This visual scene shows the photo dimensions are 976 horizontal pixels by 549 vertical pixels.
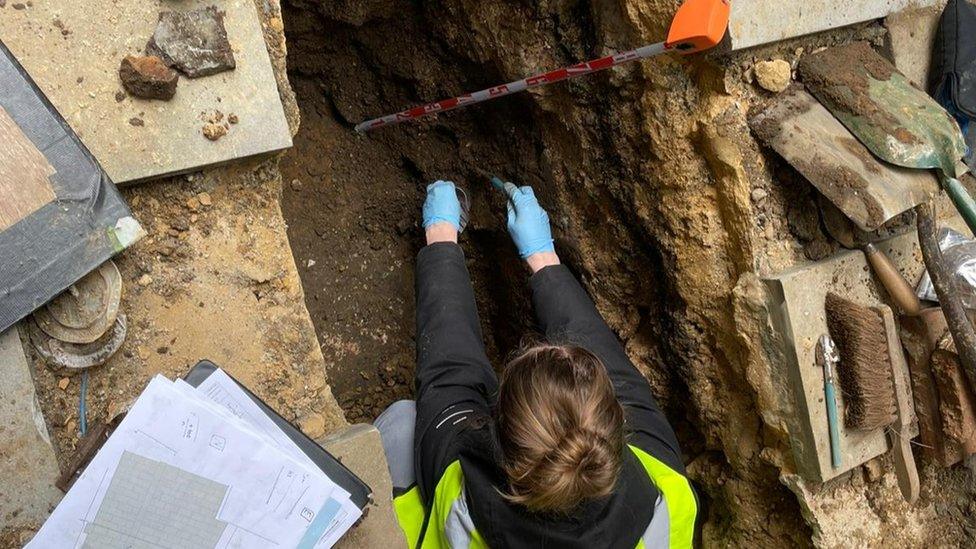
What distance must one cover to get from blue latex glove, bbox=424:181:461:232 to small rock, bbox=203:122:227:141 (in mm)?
828

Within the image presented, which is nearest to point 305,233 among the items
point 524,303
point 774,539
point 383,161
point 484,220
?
point 383,161

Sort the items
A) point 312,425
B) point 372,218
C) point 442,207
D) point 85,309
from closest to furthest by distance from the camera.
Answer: point 85,309 < point 312,425 < point 442,207 < point 372,218

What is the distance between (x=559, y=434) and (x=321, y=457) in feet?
1.72

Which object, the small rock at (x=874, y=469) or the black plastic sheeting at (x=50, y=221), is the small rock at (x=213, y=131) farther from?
the small rock at (x=874, y=469)

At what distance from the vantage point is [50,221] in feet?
4.78

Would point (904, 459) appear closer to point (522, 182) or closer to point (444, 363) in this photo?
point (444, 363)

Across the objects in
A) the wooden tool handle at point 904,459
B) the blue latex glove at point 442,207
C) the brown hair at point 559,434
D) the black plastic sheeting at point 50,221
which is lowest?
the wooden tool handle at point 904,459

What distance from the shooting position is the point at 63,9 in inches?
61.2

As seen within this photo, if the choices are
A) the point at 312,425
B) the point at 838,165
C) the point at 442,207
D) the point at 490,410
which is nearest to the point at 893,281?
the point at 838,165

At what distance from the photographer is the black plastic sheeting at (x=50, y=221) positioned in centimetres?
144

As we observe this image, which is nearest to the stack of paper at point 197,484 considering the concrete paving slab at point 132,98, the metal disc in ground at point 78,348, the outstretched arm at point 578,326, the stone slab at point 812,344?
the metal disc in ground at point 78,348

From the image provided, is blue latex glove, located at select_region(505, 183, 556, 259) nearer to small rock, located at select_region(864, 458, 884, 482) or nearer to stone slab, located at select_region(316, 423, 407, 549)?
stone slab, located at select_region(316, 423, 407, 549)

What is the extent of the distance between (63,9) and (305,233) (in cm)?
128

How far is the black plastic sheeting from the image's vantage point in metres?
1.44
